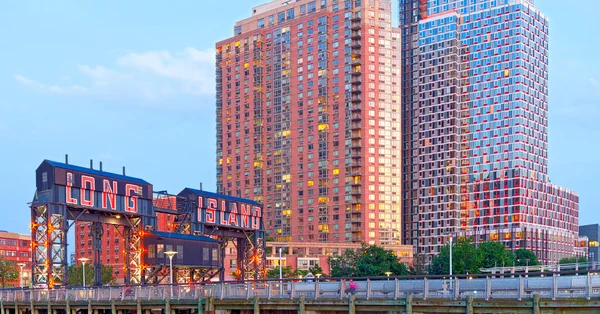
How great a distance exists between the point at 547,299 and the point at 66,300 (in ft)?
136

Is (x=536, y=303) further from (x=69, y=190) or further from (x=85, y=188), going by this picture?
(x=85, y=188)

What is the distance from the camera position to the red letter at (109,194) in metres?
87.6

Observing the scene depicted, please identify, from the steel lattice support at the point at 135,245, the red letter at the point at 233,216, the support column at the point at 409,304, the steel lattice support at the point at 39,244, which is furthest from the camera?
the red letter at the point at 233,216

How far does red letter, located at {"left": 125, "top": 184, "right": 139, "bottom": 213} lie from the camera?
90438 mm

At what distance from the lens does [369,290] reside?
47.3m

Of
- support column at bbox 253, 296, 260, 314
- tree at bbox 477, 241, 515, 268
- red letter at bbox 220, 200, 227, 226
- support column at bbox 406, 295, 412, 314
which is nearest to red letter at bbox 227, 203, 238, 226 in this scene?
red letter at bbox 220, 200, 227, 226

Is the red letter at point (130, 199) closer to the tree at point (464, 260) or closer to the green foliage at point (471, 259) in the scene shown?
the green foliage at point (471, 259)

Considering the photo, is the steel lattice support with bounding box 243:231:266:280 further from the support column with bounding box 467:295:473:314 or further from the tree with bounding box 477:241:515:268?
the support column with bounding box 467:295:473:314

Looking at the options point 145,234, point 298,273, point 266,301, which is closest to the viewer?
point 266,301

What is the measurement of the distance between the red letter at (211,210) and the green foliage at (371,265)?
226ft

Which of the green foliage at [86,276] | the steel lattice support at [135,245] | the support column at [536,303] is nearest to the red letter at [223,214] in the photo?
the steel lattice support at [135,245]

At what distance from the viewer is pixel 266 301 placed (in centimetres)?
5178

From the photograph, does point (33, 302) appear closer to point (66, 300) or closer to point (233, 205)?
point (66, 300)

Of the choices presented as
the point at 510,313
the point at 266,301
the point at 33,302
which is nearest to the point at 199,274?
the point at 33,302
